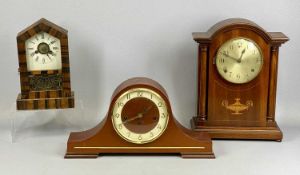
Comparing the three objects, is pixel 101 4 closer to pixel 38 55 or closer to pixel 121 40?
pixel 121 40

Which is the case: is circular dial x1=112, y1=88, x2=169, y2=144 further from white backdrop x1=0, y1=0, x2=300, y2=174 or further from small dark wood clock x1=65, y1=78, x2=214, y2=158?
white backdrop x1=0, y1=0, x2=300, y2=174

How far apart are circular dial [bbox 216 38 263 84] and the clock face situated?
23.3 inches

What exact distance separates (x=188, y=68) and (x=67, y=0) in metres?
0.56

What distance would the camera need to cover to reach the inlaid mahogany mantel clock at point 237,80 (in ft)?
6.83

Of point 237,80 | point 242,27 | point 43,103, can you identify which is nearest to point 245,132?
point 237,80

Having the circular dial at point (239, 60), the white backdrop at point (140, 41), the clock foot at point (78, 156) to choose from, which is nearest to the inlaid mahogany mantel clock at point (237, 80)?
the circular dial at point (239, 60)

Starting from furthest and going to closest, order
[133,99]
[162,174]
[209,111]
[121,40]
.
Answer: [121,40] < [209,111] < [133,99] < [162,174]

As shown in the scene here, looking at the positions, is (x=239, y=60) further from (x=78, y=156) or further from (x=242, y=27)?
(x=78, y=156)

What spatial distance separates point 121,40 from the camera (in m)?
2.32

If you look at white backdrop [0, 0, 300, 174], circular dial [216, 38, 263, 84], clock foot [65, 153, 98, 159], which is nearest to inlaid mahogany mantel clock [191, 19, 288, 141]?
circular dial [216, 38, 263, 84]

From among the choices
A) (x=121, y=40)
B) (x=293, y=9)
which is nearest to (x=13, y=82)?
(x=121, y=40)

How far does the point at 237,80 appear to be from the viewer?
6.93ft

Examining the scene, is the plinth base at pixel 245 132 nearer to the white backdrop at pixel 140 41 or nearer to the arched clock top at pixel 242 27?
the white backdrop at pixel 140 41

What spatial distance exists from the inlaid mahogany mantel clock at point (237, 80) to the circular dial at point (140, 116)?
24cm
